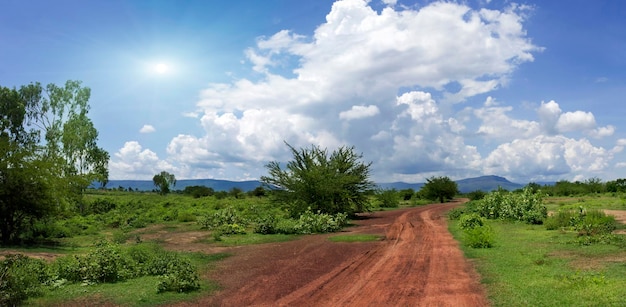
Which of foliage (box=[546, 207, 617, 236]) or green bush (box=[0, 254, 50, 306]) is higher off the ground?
foliage (box=[546, 207, 617, 236])

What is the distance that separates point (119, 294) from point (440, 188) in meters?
63.6

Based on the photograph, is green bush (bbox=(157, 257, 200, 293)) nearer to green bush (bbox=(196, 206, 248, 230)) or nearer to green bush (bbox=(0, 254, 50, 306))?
green bush (bbox=(0, 254, 50, 306))

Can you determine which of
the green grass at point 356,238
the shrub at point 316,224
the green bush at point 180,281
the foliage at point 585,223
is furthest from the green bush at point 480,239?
the green bush at point 180,281

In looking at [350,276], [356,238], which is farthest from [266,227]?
[350,276]

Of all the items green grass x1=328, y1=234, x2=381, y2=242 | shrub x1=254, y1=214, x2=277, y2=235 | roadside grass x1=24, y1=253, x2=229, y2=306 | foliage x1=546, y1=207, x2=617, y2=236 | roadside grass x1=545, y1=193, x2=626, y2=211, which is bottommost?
roadside grass x1=24, y1=253, x2=229, y2=306

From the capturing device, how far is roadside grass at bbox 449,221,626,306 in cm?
962

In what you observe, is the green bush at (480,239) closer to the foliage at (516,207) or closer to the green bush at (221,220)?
the foliage at (516,207)

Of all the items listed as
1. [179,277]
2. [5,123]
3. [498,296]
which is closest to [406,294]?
[498,296]

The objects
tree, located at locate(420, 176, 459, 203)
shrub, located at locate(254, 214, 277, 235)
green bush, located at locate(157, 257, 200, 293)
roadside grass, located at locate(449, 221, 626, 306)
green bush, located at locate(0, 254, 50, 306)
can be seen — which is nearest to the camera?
roadside grass, located at locate(449, 221, 626, 306)

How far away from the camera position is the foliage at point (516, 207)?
2820 centimetres

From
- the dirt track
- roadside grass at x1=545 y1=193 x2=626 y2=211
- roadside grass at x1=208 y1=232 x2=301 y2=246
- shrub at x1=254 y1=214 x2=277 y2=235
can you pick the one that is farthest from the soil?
roadside grass at x1=545 y1=193 x2=626 y2=211

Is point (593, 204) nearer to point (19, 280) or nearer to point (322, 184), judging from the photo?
Answer: point (322, 184)

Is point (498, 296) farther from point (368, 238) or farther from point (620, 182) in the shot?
point (620, 182)

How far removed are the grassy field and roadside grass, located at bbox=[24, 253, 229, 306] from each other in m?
7.35
